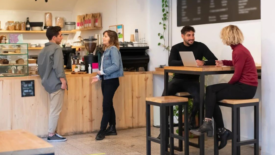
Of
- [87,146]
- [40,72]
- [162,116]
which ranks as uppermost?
[40,72]

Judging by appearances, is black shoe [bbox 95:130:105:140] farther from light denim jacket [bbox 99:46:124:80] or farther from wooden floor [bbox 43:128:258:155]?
light denim jacket [bbox 99:46:124:80]

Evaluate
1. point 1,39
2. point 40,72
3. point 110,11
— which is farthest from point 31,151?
point 110,11

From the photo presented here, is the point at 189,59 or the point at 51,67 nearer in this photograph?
the point at 189,59

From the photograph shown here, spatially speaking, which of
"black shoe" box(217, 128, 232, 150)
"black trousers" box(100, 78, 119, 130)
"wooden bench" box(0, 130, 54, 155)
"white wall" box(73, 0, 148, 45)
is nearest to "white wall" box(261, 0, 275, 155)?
"black shoe" box(217, 128, 232, 150)

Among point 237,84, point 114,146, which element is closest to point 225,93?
point 237,84

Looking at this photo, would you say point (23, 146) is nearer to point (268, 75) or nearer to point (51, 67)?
point (268, 75)

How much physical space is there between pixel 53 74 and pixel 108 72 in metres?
0.70

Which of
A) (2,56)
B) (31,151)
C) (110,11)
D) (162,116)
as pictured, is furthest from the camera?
(110,11)

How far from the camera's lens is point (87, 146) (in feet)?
16.7

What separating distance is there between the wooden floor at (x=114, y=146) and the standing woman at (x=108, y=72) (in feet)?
0.74

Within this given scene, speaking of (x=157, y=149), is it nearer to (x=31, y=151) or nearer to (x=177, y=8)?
(x=177, y=8)

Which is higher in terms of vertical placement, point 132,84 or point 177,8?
point 177,8

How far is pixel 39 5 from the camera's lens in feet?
30.7

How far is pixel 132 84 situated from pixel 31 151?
4050mm
